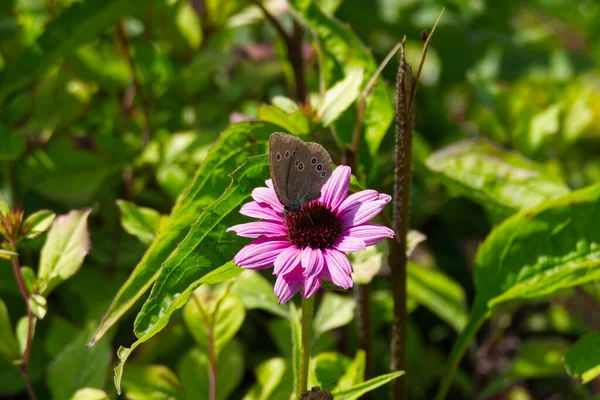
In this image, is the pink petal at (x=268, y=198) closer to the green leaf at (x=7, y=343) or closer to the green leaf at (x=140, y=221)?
the green leaf at (x=140, y=221)

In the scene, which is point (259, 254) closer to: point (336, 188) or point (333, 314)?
point (336, 188)

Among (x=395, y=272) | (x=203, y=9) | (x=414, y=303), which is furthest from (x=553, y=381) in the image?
(x=203, y=9)

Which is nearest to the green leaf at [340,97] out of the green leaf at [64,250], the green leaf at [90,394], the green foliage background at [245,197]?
the green foliage background at [245,197]

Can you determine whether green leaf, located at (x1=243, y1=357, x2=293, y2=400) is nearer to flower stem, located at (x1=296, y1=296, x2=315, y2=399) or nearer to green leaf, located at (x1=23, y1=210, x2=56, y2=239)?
flower stem, located at (x1=296, y1=296, x2=315, y2=399)

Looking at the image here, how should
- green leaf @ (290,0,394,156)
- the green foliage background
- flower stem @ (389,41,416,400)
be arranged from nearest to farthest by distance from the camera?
flower stem @ (389,41,416,400)
the green foliage background
green leaf @ (290,0,394,156)

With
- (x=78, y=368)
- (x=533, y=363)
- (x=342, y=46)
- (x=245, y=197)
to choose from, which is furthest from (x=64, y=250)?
(x=533, y=363)

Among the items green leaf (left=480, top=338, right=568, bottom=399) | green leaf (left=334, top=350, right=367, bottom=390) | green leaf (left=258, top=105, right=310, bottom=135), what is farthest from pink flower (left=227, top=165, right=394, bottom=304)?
green leaf (left=480, top=338, right=568, bottom=399)

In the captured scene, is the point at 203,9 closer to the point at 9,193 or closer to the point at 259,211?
the point at 9,193
